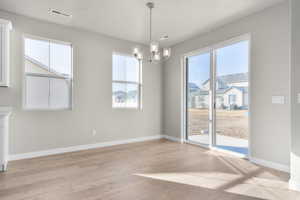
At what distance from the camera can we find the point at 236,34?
362cm

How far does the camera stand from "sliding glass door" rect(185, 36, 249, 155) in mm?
3613

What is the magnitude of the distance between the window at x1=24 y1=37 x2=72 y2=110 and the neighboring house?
3.52 metres

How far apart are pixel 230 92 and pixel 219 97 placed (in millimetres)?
301

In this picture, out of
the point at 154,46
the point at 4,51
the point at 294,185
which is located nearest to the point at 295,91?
the point at 294,185

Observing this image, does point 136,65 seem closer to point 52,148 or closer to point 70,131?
point 70,131

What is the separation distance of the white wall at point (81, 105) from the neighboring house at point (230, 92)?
1.77 m

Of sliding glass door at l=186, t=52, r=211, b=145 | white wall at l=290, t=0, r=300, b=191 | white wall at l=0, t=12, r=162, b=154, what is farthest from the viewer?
sliding glass door at l=186, t=52, r=211, b=145

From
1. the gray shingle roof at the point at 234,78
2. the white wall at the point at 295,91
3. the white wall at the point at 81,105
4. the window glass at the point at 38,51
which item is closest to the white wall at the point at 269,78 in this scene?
the gray shingle roof at the point at 234,78

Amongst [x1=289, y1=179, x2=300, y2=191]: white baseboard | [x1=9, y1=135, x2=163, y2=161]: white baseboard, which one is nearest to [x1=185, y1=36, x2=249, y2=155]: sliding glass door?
[x1=289, y1=179, x2=300, y2=191]: white baseboard

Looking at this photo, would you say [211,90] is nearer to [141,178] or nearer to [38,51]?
[141,178]

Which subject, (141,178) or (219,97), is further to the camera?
(219,97)

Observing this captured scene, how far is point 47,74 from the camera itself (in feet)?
12.4

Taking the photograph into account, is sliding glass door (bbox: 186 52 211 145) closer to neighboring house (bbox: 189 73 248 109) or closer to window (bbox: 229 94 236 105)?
neighboring house (bbox: 189 73 248 109)

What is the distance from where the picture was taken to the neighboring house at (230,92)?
3574 mm
